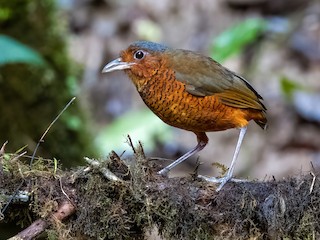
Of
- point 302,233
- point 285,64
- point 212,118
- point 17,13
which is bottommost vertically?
point 302,233

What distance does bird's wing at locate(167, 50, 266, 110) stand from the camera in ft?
12.0

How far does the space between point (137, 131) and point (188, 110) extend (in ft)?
14.4

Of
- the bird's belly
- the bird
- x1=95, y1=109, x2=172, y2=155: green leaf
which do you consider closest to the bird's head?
the bird

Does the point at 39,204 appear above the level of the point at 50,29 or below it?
below

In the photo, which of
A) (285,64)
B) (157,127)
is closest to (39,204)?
(157,127)

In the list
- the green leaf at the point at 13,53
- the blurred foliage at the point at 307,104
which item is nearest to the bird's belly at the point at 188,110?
the green leaf at the point at 13,53

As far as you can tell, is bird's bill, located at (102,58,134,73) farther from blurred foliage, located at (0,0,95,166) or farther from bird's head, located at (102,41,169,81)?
blurred foliage, located at (0,0,95,166)

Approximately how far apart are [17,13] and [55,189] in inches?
133

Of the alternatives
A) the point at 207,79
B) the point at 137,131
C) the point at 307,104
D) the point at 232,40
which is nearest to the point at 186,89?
the point at 207,79

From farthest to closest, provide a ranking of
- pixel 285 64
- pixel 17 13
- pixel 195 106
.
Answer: pixel 285 64 → pixel 17 13 → pixel 195 106

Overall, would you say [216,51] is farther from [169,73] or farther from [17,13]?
[169,73]

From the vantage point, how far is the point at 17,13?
19.7ft

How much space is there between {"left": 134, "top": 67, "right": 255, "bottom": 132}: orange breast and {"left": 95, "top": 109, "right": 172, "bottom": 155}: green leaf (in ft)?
12.7

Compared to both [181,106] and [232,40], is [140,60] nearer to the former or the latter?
[181,106]
